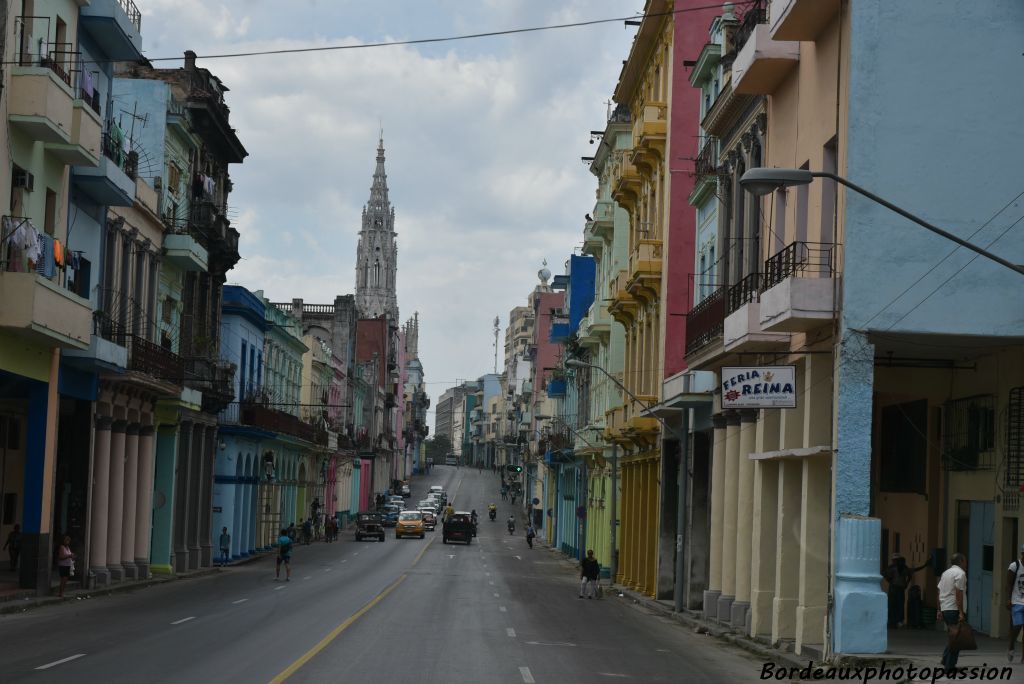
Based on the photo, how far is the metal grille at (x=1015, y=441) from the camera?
2356 cm

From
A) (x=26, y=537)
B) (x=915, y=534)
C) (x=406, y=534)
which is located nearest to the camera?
(x=915, y=534)

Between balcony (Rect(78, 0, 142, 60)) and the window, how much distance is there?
1983 centimetres

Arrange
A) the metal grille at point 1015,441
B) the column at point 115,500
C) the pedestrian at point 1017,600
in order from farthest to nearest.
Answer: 1. the column at point 115,500
2. the metal grille at point 1015,441
3. the pedestrian at point 1017,600

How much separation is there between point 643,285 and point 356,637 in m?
21.6

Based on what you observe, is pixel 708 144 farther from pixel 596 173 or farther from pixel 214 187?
pixel 596 173

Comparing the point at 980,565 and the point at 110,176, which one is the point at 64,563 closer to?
the point at 110,176

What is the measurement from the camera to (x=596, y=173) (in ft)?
222

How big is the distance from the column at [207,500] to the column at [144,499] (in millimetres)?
8244

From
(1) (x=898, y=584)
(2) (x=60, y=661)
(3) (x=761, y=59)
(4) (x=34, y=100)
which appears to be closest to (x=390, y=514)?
(4) (x=34, y=100)

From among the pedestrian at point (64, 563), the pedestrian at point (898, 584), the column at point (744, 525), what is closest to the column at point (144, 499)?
the pedestrian at point (64, 563)

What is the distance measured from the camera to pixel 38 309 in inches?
1168

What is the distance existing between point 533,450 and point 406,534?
27471 mm

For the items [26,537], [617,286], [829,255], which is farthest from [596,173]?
[829,255]

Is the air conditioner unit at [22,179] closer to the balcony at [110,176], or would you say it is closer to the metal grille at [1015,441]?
the balcony at [110,176]
